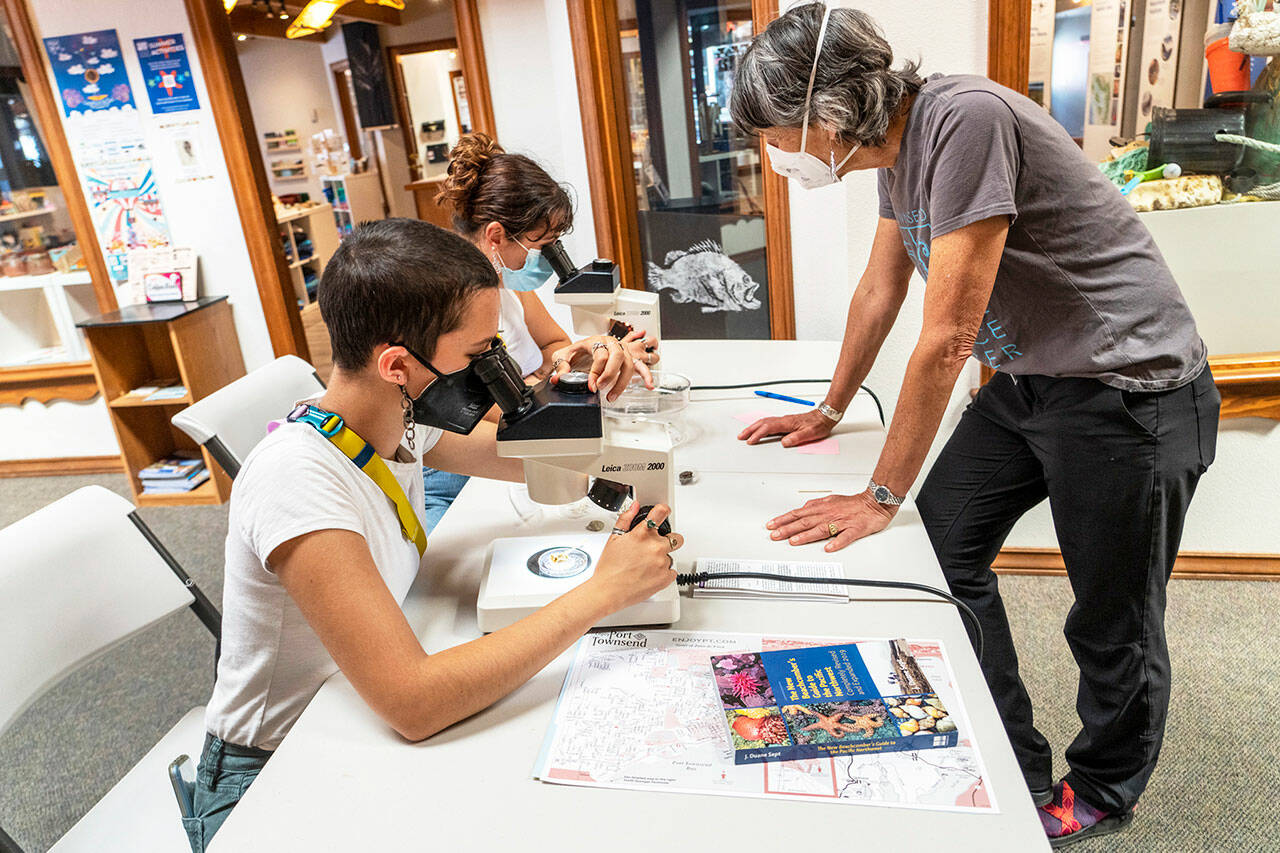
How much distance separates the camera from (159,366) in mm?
3705

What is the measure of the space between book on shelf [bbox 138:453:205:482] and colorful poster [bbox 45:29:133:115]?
4.88 ft

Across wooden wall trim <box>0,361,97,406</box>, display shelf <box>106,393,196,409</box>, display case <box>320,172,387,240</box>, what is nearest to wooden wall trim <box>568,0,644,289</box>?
display shelf <box>106,393,196,409</box>

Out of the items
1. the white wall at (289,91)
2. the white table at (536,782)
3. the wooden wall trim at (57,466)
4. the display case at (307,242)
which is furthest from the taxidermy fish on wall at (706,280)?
the white wall at (289,91)

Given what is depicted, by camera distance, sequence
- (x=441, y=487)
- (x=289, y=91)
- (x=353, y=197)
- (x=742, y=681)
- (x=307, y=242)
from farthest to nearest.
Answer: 1. (x=289, y=91)
2. (x=353, y=197)
3. (x=307, y=242)
4. (x=441, y=487)
5. (x=742, y=681)

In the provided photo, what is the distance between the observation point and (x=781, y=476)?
5.13 feet

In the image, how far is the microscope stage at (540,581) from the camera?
1121mm

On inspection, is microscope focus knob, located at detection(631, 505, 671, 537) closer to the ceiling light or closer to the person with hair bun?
the person with hair bun

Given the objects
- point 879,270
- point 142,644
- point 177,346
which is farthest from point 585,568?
point 177,346

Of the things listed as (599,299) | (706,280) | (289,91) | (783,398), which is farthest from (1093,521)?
(289,91)

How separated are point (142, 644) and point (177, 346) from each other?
1263 mm

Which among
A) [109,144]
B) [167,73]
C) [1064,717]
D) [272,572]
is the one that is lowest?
[1064,717]

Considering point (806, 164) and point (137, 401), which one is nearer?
point (806, 164)

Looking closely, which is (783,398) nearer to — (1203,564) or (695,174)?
(695,174)

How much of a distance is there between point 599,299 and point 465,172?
0.47 metres
